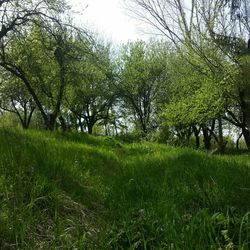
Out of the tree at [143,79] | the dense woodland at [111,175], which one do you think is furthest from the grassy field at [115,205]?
the tree at [143,79]

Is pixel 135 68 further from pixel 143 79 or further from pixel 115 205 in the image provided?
pixel 115 205

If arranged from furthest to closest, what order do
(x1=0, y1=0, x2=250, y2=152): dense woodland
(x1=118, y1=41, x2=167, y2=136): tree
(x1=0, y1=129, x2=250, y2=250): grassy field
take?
(x1=118, y1=41, x2=167, y2=136): tree
(x1=0, y1=0, x2=250, y2=152): dense woodland
(x1=0, y1=129, x2=250, y2=250): grassy field

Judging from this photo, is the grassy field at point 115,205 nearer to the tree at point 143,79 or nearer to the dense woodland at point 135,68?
the dense woodland at point 135,68

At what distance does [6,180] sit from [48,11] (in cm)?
995

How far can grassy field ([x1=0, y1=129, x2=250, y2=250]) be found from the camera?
316 centimetres

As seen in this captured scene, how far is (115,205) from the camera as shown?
4.78m

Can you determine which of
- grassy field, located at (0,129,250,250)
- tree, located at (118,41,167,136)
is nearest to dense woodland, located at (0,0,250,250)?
grassy field, located at (0,129,250,250)

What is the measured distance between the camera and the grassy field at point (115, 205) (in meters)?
3.16

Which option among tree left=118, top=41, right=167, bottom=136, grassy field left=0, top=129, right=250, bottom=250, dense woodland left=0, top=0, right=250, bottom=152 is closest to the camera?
Result: grassy field left=0, top=129, right=250, bottom=250

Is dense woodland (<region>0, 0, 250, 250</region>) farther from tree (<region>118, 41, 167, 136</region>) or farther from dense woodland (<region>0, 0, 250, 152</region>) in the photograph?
tree (<region>118, 41, 167, 136</region>)

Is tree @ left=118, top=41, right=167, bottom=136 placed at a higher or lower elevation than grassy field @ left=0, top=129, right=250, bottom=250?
higher

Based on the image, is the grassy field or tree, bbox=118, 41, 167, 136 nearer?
the grassy field

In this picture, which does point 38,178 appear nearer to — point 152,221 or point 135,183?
point 152,221

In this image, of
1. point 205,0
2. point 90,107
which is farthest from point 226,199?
point 90,107
